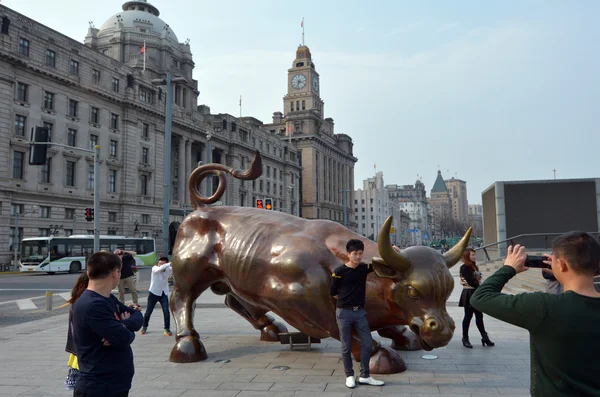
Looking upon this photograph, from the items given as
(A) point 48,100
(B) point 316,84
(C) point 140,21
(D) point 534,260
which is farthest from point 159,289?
(B) point 316,84

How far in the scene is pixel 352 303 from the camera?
563 centimetres

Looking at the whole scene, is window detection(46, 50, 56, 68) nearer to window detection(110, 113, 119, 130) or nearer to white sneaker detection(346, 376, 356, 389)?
window detection(110, 113, 119, 130)

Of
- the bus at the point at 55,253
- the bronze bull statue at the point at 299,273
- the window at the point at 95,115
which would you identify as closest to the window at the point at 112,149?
the window at the point at 95,115

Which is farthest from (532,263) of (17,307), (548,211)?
(548,211)

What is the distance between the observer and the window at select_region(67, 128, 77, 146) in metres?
41.4

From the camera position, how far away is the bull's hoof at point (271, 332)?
8.77m

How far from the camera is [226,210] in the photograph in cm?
777

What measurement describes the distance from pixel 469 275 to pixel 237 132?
200 ft

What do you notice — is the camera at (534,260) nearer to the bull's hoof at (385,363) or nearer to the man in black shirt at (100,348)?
the man in black shirt at (100,348)

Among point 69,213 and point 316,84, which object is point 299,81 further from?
point 69,213

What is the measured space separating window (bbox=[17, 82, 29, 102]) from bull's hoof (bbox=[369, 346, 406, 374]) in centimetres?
3933

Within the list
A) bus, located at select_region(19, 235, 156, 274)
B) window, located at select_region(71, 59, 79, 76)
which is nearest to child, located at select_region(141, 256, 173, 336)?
bus, located at select_region(19, 235, 156, 274)

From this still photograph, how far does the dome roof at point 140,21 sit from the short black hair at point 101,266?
6178cm

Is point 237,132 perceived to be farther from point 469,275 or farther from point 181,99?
point 469,275
